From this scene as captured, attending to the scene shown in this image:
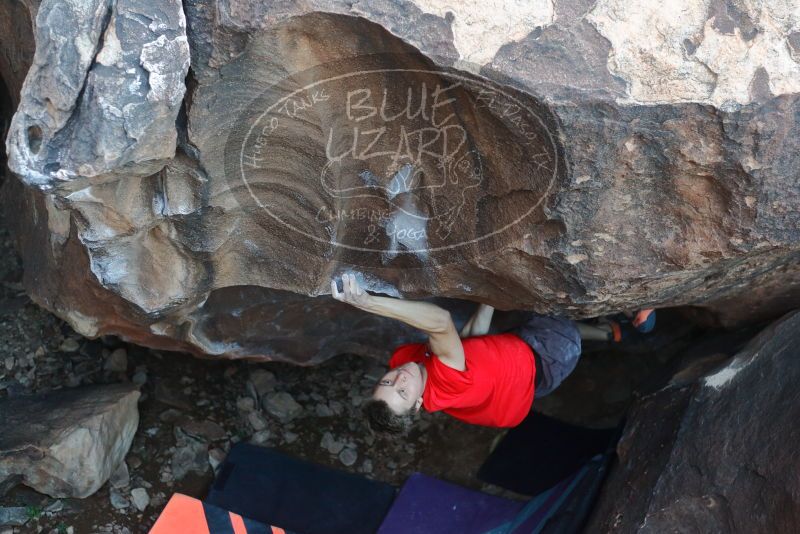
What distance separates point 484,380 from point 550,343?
0.79 feet

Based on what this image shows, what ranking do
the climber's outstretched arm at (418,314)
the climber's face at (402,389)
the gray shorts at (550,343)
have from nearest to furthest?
1. the climber's outstretched arm at (418,314)
2. the climber's face at (402,389)
3. the gray shorts at (550,343)

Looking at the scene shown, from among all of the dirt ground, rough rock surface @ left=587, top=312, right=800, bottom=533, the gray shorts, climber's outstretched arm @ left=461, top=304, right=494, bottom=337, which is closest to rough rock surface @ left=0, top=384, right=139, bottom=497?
the dirt ground

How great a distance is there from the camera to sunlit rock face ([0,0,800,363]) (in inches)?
51.1

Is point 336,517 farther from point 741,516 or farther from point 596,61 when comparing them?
point 596,61

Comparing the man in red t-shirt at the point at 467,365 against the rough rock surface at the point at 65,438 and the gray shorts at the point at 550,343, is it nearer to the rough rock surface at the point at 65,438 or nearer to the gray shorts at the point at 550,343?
the gray shorts at the point at 550,343

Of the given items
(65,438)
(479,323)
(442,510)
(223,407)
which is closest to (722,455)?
(479,323)

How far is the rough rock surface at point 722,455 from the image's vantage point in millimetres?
1620

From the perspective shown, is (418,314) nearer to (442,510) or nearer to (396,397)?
(396,397)

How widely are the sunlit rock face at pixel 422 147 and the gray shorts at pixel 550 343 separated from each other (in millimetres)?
261

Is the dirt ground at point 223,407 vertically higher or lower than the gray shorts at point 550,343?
lower

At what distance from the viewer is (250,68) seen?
1.38 meters

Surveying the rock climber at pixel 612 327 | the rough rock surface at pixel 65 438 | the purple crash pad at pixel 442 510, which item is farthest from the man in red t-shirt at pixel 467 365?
the rough rock surface at pixel 65 438

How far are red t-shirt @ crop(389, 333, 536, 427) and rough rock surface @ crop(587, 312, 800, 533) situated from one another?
0.30 meters

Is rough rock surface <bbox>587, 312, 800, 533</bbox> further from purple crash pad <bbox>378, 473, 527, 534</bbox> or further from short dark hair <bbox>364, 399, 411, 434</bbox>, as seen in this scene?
short dark hair <bbox>364, 399, 411, 434</bbox>
